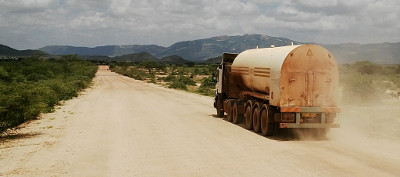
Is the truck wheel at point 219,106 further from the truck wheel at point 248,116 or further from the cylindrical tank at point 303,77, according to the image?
the cylindrical tank at point 303,77

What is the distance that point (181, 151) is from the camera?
42.9ft

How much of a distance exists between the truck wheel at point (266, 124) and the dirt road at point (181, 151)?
1.07 ft

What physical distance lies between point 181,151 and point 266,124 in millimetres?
4175

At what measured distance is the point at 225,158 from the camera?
12.0m

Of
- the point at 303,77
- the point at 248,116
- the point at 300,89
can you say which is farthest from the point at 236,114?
the point at 303,77

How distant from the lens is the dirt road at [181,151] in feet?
34.9

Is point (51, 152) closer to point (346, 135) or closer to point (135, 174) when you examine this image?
point (135, 174)

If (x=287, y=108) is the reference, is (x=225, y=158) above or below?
below

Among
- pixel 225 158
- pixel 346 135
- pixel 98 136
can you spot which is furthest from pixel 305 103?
pixel 98 136

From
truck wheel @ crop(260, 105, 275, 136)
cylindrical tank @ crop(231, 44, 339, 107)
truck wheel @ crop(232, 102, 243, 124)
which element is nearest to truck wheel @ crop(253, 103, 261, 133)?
truck wheel @ crop(260, 105, 275, 136)

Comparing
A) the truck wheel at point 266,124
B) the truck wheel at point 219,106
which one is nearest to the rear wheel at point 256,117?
the truck wheel at point 266,124

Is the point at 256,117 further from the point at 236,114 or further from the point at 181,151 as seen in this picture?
the point at 181,151

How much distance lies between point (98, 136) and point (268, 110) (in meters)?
6.29

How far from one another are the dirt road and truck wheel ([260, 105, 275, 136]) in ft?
1.07
